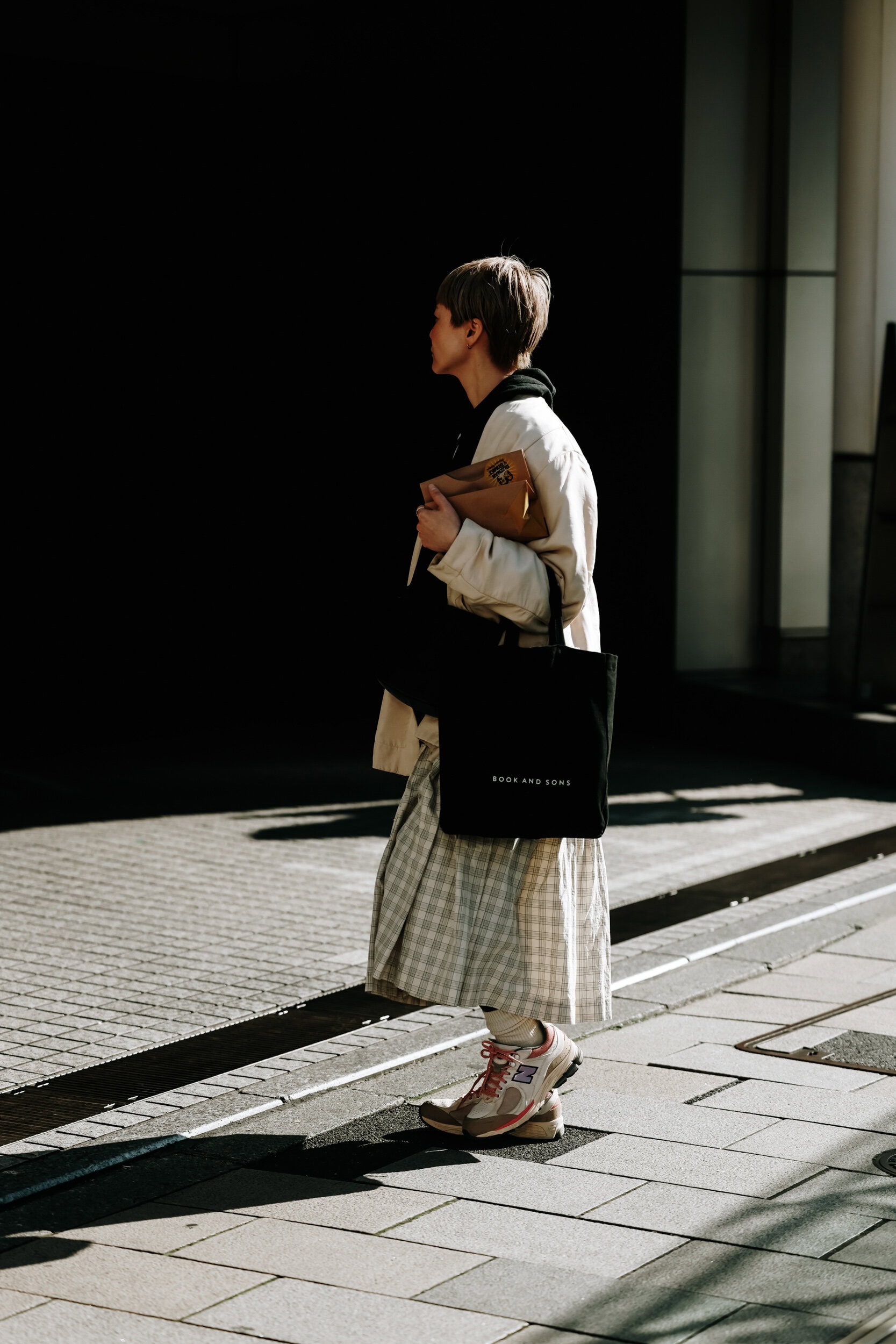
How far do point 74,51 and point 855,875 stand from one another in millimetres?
7991

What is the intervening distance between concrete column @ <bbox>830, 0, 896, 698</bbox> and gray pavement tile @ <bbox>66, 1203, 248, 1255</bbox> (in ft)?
24.6

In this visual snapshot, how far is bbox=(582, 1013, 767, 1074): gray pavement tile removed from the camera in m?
5.11

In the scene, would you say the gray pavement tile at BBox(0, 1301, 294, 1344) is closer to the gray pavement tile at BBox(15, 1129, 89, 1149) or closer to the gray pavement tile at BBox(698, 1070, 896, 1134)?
the gray pavement tile at BBox(15, 1129, 89, 1149)

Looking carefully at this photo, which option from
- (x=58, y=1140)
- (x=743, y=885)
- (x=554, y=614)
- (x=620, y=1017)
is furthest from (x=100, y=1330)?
(x=743, y=885)

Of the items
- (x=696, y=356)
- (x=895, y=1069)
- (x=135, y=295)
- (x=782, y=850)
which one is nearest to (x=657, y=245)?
(x=696, y=356)

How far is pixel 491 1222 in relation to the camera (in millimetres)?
3832

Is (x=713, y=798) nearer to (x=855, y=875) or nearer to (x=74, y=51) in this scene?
(x=855, y=875)

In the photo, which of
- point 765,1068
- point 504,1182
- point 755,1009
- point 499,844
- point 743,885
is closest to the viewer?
point 504,1182

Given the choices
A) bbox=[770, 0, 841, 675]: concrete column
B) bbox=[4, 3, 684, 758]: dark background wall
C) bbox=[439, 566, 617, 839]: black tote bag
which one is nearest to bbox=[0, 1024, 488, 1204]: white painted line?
bbox=[439, 566, 617, 839]: black tote bag

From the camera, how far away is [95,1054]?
17.0 feet

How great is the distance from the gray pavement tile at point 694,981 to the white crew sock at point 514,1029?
4.36 feet

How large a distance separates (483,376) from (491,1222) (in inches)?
75.6

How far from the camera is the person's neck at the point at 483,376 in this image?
4.37m

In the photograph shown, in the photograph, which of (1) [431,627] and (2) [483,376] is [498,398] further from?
(1) [431,627]
